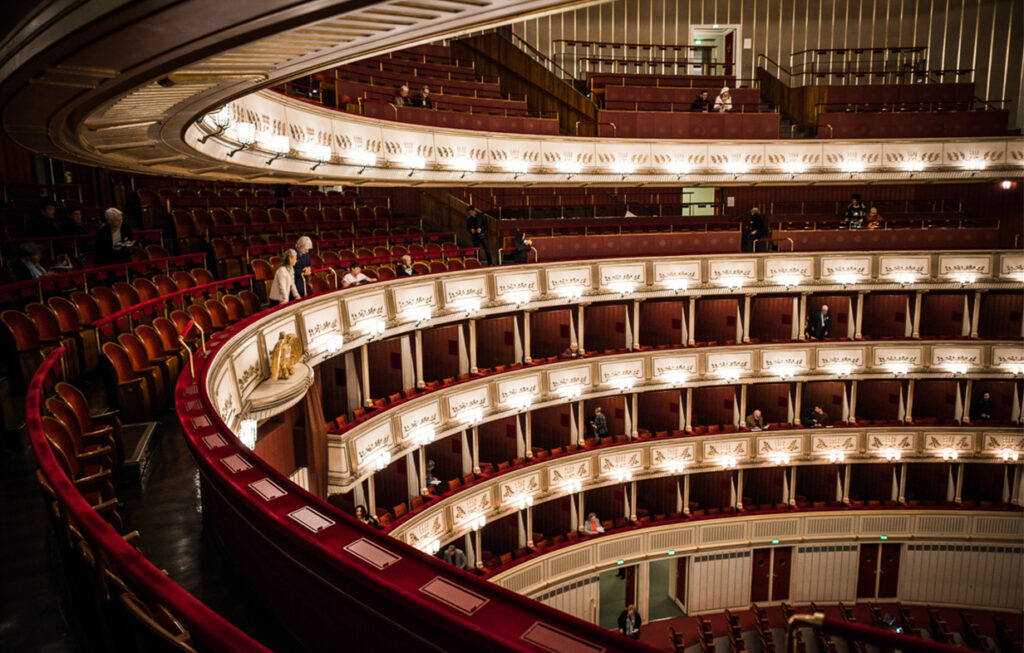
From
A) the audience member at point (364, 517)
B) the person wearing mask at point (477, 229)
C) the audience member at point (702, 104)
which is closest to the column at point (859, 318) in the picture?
the audience member at point (702, 104)

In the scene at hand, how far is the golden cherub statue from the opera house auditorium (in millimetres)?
25

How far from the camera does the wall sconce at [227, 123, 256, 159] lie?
647 centimetres

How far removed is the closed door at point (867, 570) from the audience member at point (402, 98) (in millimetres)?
10732

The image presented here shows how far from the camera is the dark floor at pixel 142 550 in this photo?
2.03 m

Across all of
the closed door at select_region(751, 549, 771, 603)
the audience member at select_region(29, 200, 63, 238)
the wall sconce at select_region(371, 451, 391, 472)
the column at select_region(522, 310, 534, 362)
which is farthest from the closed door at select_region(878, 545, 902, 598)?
the audience member at select_region(29, 200, 63, 238)

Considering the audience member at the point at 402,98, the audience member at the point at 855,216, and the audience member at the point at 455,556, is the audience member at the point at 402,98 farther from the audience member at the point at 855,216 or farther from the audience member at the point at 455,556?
the audience member at the point at 855,216

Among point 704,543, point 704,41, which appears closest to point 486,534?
point 704,543

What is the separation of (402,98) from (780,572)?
10.2 m

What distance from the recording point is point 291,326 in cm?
585

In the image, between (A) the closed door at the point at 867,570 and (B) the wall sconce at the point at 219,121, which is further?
(A) the closed door at the point at 867,570

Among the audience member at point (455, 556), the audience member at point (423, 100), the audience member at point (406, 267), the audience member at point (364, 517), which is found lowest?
the audience member at point (455, 556)

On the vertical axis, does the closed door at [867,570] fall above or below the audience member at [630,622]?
below

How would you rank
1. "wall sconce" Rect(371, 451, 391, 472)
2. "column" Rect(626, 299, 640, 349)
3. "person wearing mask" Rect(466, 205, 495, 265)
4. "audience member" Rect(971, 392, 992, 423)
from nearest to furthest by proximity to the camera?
"wall sconce" Rect(371, 451, 391, 472), "person wearing mask" Rect(466, 205, 495, 265), "column" Rect(626, 299, 640, 349), "audience member" Rect(971, 392, 992, 423)

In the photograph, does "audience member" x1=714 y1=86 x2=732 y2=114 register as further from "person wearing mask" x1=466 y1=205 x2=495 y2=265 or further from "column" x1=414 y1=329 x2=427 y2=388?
"column" x1=414 y1=329 x2=427 y2=388
